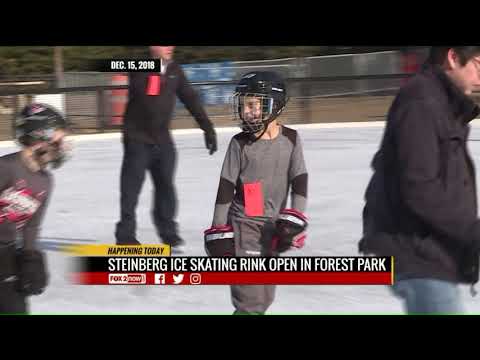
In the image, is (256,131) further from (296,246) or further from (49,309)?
(49,309)

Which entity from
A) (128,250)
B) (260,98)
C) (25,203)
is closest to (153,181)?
(128,250)

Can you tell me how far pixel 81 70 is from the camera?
495cm

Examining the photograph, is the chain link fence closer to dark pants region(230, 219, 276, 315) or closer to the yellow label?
dark pants region(230, 219, 276, 315)

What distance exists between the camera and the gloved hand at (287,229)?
13.4 ft

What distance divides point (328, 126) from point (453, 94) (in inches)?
153

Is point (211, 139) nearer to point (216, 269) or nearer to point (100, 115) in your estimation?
point (100, 115)

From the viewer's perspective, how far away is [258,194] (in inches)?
161

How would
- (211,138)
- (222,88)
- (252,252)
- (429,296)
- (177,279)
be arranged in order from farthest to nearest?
(211,138) < (222,88) < (177,279) < (252,252) < (429,296)

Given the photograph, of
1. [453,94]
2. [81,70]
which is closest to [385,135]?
[453,94]

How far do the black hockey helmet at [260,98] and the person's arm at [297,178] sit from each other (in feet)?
0.61

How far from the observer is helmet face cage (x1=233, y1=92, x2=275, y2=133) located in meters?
4.12

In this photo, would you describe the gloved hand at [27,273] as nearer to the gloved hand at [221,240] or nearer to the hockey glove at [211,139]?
the gloved hand at [221,240]

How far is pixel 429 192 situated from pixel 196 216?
11.5 ft

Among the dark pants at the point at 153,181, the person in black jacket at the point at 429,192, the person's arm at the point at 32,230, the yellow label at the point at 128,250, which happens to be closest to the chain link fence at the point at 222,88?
the dark pants at the point at 153,181
